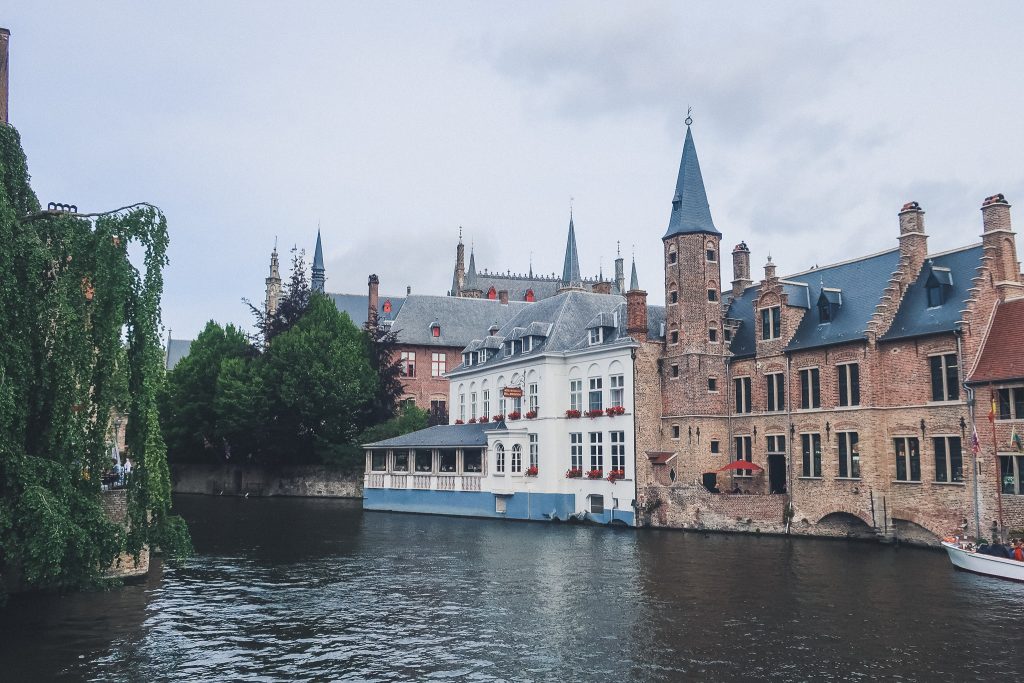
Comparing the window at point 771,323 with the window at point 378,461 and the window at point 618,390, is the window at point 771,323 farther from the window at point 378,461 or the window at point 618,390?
the window at point 378,461

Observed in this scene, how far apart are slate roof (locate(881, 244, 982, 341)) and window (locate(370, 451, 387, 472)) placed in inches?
1337

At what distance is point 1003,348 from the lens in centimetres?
3516

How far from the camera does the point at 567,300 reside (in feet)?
182

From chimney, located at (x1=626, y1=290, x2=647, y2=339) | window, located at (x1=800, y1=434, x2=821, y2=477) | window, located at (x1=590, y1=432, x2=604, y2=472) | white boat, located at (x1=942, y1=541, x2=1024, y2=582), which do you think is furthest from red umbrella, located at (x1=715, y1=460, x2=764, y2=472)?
white boat, located at (x1=942, y1=541, x2=1024, y2=582)

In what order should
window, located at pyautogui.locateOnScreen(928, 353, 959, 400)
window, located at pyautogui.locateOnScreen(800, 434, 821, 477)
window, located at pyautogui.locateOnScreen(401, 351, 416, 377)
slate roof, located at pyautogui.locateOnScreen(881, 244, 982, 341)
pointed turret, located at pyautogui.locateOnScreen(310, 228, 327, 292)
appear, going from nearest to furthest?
1. window, located at pyautogui.locateOnScreen(928, 353, 959, 400)
2. slate roof, located at pyautogui.locateOnScreen(881, 244, 982, 341)
3. window, located at pyautogui.locateOnScreen(800, 434, 821, 477)
4. window, located at pyautogui.locateOnScreen(401, 351, 416, 377)
5. pointed turret, located at pyautogui.locateOnScreen(310, 228, 327, 292)

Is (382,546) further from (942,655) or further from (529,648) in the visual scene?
(942,655)

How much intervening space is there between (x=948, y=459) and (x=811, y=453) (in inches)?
278

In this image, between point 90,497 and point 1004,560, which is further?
point 1004,560

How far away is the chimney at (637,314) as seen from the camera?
158 feet

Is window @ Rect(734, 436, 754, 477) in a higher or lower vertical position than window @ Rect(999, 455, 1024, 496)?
higher

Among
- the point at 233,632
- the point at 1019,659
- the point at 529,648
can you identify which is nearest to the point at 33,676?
the point at 233,632

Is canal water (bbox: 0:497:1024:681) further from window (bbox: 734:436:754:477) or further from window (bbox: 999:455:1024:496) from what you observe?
window (bbox: 734:436:754:477)

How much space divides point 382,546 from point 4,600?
20.0 m

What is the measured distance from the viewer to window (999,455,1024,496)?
3344 centimetres
